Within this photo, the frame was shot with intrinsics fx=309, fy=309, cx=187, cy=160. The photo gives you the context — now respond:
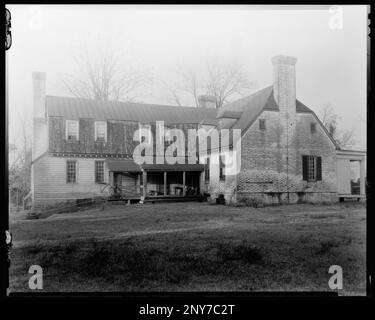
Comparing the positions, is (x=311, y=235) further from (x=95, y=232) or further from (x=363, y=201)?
(x=95, y=232)

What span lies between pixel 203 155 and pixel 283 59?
3.37 ft

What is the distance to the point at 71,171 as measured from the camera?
9.04 feet

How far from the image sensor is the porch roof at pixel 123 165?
2.78 meters

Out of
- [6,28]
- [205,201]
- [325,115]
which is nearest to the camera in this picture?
[6,28]

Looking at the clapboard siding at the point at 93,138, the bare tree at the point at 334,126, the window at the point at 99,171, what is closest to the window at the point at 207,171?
the clapboard siding at the point at 93,138

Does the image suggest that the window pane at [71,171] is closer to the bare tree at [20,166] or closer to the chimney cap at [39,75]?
the bare tree at [20,166]

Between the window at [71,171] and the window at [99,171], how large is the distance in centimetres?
18

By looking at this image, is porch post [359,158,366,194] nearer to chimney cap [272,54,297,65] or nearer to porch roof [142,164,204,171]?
chimney cap [272,54,297,65]

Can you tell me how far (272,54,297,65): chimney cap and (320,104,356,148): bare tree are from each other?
0.49m

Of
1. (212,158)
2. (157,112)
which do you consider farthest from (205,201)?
(157,112)

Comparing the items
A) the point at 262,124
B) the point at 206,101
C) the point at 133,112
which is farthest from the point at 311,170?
the point at 133,112

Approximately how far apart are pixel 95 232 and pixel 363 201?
7.22 ft

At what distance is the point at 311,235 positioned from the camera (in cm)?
267

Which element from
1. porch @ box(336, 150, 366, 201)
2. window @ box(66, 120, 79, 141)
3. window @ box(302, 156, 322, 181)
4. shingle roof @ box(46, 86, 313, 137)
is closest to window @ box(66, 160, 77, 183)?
window @ box(66, 120, 79, 141)
